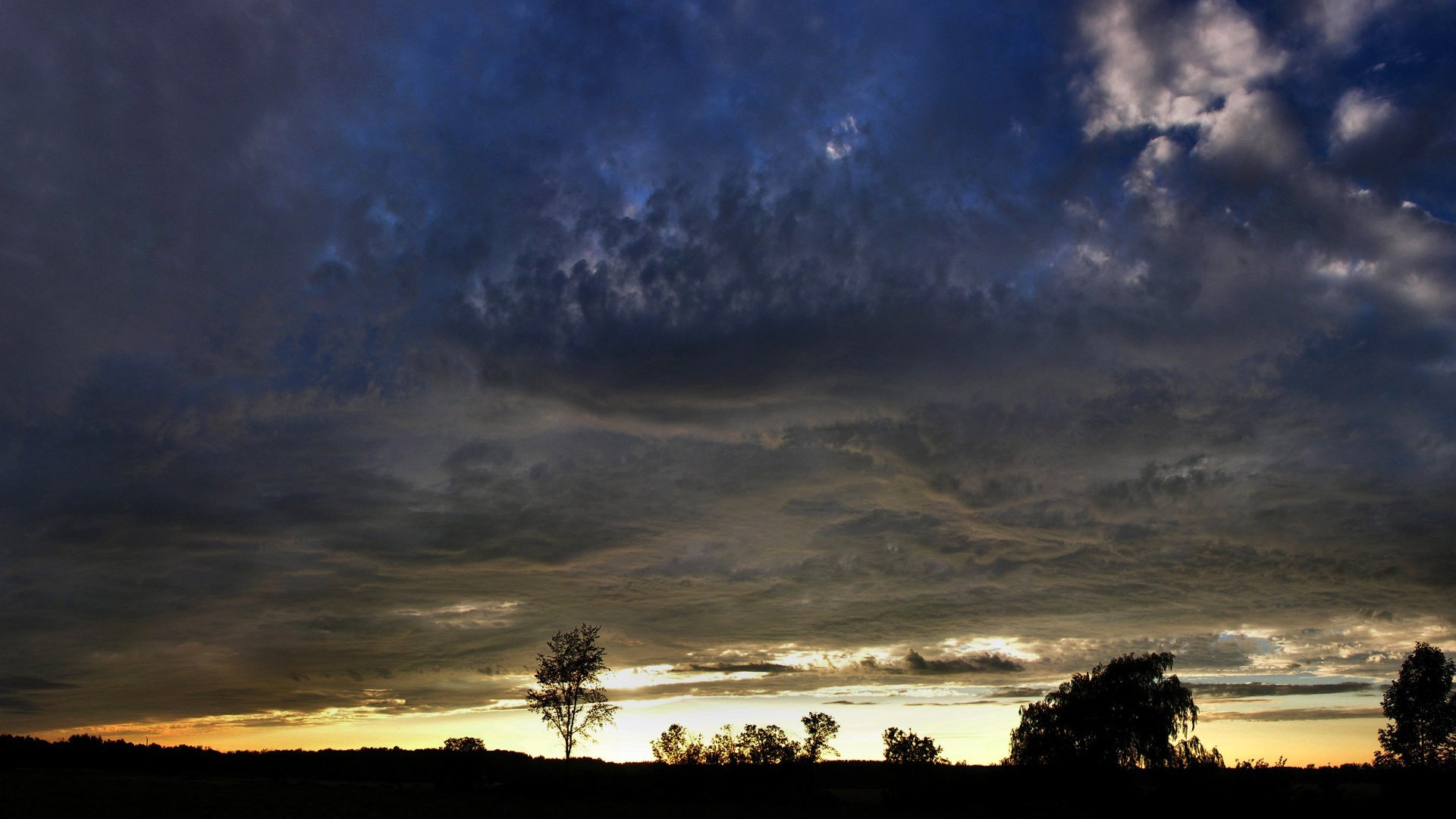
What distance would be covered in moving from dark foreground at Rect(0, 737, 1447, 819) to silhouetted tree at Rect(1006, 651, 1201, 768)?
150cm

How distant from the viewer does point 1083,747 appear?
63.2 meters

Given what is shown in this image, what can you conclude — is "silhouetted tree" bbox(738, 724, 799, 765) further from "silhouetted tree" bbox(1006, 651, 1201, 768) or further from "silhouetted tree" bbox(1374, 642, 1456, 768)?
"silhouetted tree" bbox(1374, 642, 1456, 768)

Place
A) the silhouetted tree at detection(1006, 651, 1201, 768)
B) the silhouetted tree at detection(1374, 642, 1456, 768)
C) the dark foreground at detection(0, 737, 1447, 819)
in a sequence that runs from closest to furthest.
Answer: the dark foreground at detection(0, 737, 1447, 819), the silhouetted tree at detection(1006, 651, 1201, 768), the silhouetted tree at detection(1374, 642, 1456, 768)

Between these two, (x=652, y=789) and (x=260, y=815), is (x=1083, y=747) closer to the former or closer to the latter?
(x=652, y=789)

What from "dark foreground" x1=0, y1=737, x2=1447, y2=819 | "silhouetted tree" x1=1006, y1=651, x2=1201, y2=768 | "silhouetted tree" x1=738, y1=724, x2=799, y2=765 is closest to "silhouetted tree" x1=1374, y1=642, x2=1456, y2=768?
"dark foreground" x1=0, y1=737, x2=1447, y2=819

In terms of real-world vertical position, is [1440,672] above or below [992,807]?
above

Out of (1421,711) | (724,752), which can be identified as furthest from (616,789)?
(1421,711)

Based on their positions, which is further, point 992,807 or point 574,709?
point 574,709

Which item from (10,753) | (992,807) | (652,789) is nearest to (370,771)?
(10,753)

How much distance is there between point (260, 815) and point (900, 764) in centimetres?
5500

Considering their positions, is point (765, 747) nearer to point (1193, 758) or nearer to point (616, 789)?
point (616, 789)

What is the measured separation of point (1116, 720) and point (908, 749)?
25295 millimetres

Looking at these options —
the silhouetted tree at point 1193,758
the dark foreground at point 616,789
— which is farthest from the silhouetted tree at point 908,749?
the silhouetted tree at point 1193,758

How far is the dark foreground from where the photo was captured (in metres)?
53.4
